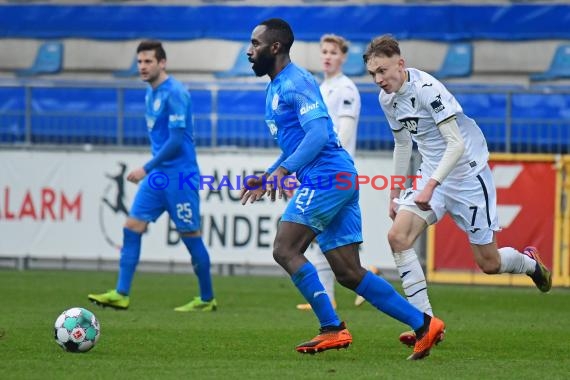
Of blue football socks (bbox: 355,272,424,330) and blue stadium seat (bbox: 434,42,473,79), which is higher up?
blue stadium seat (bbox: 434,42,473,79)

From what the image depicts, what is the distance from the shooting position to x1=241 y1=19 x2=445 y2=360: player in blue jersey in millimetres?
7660

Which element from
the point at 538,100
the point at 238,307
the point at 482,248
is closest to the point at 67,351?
the point at 482,248

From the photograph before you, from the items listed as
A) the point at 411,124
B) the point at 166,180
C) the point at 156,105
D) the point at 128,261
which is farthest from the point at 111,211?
the point at 411,124

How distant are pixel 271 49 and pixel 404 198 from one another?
1623 mm

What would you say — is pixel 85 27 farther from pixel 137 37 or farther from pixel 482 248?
pixel 482 248

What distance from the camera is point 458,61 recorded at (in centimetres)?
2005

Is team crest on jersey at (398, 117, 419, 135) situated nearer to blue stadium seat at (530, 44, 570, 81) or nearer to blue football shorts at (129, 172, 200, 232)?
blue football shorts at (129, 172, 200, 232)

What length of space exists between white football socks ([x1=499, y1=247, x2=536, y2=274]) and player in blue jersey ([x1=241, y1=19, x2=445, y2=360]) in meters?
1.69

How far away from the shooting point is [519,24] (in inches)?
794

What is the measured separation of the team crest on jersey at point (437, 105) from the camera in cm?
821

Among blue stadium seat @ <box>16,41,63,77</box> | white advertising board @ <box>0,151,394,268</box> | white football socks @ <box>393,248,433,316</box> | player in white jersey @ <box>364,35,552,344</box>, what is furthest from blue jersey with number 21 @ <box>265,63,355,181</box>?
blue stadium seat @ <box>16,41,63,77</box>

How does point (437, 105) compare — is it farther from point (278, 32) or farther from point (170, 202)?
point (170, 202)

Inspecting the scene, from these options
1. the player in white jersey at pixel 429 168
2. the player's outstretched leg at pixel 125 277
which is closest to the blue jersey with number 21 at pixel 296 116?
the player in white jersey at pixel 429 168

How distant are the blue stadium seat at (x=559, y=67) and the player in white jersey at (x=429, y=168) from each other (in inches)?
414
